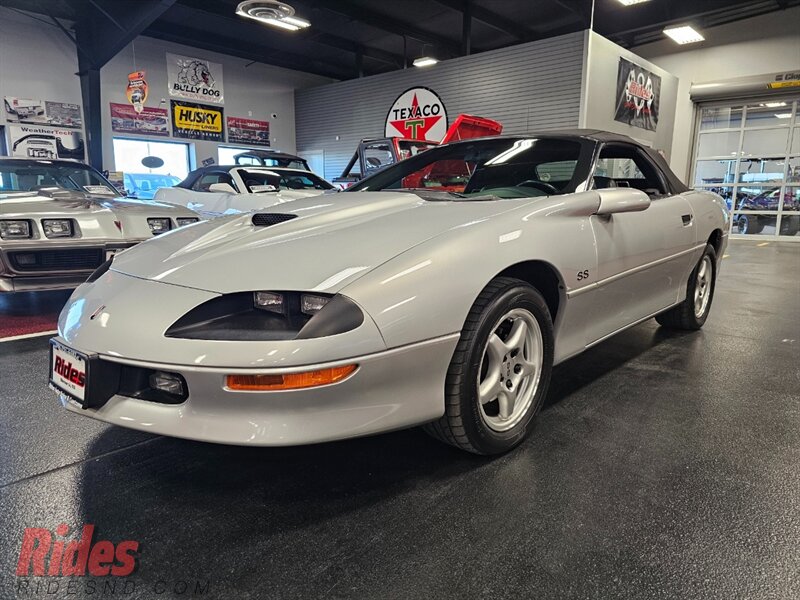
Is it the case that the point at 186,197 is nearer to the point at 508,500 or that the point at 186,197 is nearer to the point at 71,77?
the point at 508,500

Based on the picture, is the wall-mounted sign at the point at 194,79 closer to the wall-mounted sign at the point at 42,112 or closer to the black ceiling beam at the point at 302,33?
the black ceiling beam at the point at 302,33

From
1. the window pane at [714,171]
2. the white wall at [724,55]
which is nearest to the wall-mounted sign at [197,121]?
the white wall at [724,55]

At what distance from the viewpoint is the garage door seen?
1227 cm

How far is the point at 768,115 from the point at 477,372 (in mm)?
14694

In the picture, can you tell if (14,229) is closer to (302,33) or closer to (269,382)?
(269,382)

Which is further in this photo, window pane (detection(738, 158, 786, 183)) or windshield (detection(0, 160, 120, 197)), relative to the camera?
window pane (detection(738, 158, 786, 183))

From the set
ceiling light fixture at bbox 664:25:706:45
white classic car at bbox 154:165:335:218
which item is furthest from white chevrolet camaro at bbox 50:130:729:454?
ceiling light fixture at bbox 664:25:706:45

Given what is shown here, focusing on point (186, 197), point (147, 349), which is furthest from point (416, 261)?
point (186, 197)

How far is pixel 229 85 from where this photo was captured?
14234 mm

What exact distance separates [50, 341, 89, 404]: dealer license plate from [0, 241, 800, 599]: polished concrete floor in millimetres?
332

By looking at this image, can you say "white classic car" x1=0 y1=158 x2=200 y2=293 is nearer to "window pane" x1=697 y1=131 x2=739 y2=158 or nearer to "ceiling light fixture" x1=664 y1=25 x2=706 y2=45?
"ceiling light fixture" x1=664 y1=25 x2=706 y2=45

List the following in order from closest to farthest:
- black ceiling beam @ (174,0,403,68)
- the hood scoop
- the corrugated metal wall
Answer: the hood scoop → the corrugated metal wall → black ceiling beam @ (174,0,403,68)

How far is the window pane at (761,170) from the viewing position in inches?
490

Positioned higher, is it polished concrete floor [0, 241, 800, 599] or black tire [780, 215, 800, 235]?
black tire [780, 215, 800, 235]
